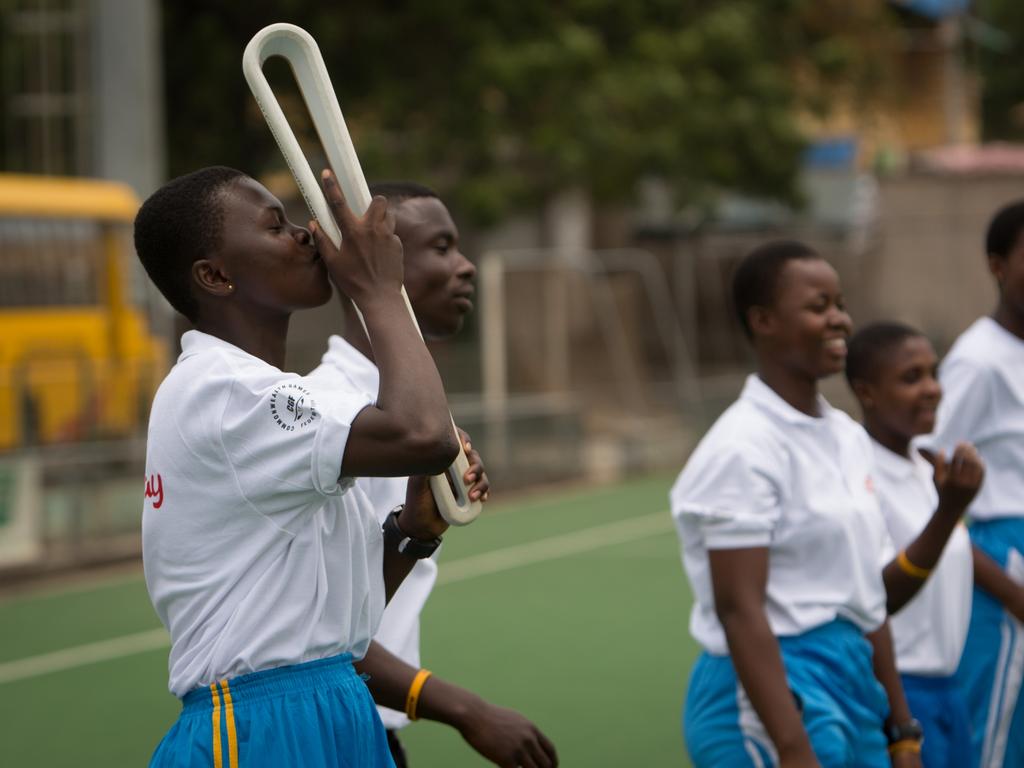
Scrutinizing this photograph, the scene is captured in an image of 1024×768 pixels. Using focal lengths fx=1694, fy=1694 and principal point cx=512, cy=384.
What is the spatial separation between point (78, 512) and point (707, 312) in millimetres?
11215

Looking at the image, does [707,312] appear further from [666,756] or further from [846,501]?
[846,501]

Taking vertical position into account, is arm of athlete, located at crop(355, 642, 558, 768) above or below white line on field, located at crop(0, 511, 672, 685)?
above

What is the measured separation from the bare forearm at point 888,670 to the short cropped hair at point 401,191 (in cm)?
147

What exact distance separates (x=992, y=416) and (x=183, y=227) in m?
2.70

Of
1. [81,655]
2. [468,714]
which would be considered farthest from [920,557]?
[81,655]

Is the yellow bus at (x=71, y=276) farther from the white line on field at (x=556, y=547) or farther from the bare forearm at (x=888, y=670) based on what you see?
the bare forearm at (x=888, y=670)

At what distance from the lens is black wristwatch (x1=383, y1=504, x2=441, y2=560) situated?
305 centimetres

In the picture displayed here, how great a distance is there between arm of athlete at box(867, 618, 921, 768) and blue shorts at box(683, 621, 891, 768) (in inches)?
2.6

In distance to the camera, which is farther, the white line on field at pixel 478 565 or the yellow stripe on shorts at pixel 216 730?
the white line on field at pixel 478 565

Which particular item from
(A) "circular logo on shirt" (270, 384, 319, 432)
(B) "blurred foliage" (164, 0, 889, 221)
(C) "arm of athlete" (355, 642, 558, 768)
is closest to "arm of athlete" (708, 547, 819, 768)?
(C) "arm of athlete" (355, 642, 558, 768)

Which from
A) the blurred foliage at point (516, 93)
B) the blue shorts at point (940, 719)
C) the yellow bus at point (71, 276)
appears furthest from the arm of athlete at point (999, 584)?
the blurred foliage at point (516, 93)

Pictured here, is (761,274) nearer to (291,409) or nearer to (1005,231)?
(1005,231)

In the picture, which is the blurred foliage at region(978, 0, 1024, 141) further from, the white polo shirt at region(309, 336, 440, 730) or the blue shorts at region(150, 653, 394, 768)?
the blue shorts at region(150, 653, 394, 768)

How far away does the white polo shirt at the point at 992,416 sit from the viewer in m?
4.73
